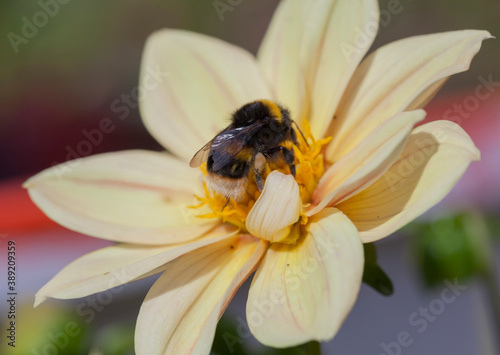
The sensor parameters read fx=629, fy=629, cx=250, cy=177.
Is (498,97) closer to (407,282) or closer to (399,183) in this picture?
(407,282)

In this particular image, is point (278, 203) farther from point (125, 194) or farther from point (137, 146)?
point (137, 146)

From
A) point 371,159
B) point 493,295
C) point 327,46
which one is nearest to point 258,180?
point 371,159

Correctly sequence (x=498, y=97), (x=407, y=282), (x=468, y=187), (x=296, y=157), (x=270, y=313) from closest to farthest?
1. (x=270, y=313)
2. (x=296, y=157)
3. (x=407, y=282)
4. (x=468, y=187)
5. (x=498, y=97)

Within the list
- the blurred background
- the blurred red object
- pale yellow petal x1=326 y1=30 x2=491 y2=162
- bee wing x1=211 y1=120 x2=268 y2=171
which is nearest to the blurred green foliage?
the blurred background

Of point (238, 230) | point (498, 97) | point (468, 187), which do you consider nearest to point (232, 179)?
point (238, 230)

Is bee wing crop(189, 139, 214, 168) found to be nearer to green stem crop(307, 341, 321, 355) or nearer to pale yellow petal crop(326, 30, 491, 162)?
pale yellow petal crop(326, 30, 491, 162)

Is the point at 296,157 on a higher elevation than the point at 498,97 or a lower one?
higher
